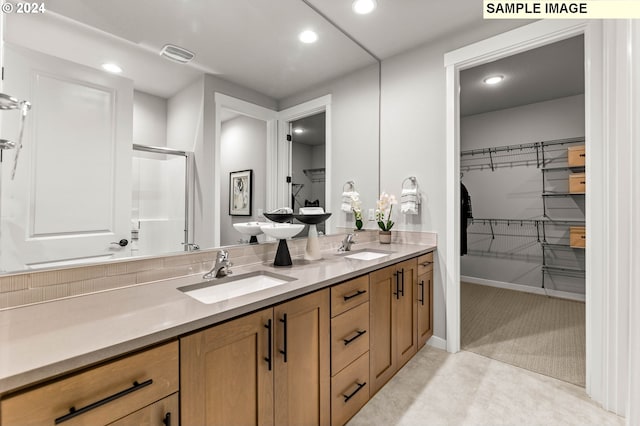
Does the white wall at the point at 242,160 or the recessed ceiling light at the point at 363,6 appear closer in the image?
the white wall at the point at 242,160

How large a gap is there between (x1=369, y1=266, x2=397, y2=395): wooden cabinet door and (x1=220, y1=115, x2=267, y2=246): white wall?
2.59 feet

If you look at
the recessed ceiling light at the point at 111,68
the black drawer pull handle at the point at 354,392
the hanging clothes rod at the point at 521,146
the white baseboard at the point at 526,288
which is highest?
the hanging clothes rod at the point at 521,146

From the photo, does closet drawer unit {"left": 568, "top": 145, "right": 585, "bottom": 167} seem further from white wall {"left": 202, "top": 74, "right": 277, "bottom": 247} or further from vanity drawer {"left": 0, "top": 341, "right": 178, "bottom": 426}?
vanity drawer {"left": 0, "top": 341, "right": 178, "bottom": 426}

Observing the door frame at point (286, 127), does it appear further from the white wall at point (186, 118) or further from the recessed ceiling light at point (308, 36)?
the white wall at point (186, 118)

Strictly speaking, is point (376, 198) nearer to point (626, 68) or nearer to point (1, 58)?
point (626, 68)

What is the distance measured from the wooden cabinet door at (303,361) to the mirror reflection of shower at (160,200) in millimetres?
668

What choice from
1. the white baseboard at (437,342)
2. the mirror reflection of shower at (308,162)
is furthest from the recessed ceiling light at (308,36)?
the white baseboard at (437,342)

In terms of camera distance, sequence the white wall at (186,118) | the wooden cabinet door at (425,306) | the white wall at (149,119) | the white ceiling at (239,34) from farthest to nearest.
→ the wooden cabinet door at (425,306), the white wall at (186,118), the white wall at (149,119), the white ceiling at (239,34)

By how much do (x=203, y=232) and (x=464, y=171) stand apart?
4450mm

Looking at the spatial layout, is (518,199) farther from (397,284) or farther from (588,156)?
(397,284)

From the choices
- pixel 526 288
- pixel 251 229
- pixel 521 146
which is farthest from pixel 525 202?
pixel 251 229

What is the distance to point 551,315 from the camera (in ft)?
10.4

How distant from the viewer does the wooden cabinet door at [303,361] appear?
1.13 m

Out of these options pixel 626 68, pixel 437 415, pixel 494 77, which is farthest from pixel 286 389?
pixel 494 77
